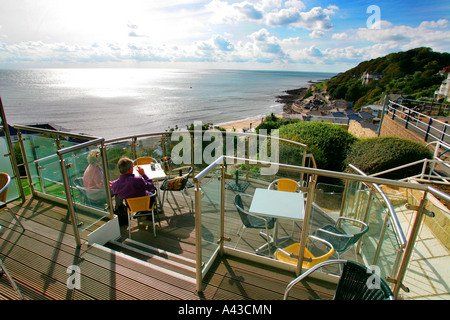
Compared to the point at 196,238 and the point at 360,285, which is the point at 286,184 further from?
the point at 360,285

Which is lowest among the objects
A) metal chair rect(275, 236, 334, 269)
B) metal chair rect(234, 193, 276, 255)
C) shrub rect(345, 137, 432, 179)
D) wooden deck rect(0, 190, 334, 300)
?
shrub rect(345, 137, 432, 179)

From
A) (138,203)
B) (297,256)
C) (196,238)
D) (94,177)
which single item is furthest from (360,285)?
A: (94,177)

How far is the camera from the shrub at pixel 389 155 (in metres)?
8.32

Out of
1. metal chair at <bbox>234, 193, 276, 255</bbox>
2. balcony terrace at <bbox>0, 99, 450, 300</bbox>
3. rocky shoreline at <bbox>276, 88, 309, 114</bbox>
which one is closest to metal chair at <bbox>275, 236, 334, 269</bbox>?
balcony terrace at <bbox>0, 99, 450, 300</bbox>

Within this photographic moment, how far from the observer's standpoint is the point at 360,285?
1.92 meters

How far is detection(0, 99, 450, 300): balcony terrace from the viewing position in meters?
2.53

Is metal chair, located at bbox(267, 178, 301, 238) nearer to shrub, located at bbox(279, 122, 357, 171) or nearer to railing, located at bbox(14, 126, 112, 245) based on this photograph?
railing, located at bbox(14, 126, 112, 245)

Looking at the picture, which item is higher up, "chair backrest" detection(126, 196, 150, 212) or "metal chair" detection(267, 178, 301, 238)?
"metal chair" detection(267, 178, 301, 238)

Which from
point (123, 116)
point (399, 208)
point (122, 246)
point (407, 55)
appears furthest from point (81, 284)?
point (407, 55)

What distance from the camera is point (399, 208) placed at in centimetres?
268

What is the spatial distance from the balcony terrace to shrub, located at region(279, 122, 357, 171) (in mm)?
6084

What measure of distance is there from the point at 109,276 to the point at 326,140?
9602 mm
